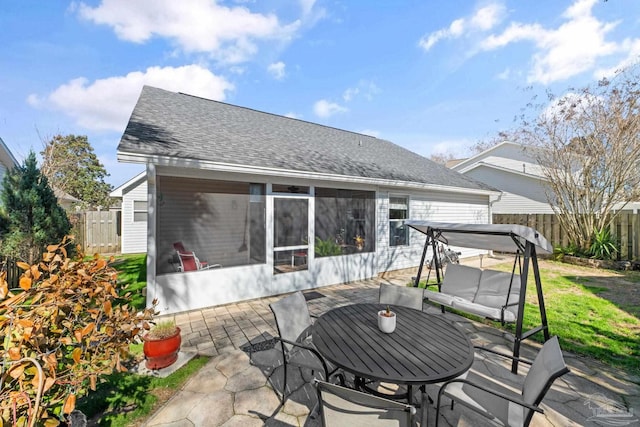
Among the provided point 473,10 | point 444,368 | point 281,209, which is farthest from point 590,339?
point 473,10

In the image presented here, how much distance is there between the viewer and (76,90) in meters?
15.7

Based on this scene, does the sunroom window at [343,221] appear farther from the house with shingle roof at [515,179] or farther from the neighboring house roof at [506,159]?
the neighboring house roof at [506,159]

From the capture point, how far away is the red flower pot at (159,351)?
3023mm

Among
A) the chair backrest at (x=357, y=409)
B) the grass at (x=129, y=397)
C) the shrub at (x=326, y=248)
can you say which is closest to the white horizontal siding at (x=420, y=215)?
the shrub at (x=326, y=248)

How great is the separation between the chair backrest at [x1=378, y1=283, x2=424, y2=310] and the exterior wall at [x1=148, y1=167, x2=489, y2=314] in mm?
2972

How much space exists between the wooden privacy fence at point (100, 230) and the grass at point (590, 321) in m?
14.9

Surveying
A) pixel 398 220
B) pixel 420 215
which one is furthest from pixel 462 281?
pixel 420 215

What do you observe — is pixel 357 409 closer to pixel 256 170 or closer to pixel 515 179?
pixel 256 170

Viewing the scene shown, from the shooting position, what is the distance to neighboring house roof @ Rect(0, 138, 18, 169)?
→ 30.3 feet

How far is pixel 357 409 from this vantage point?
1.50m

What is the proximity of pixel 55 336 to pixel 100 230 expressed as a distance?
1314 cm

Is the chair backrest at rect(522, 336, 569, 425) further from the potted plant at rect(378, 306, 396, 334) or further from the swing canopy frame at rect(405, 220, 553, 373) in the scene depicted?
the potted plant at rect(378, 306, 396, 334)

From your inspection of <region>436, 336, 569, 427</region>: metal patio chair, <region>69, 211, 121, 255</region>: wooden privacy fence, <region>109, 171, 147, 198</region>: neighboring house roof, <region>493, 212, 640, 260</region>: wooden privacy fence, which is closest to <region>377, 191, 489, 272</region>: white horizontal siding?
<region>493, 212, 640, 260</region>: wooden privacy fence

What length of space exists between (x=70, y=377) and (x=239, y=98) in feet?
46.9
